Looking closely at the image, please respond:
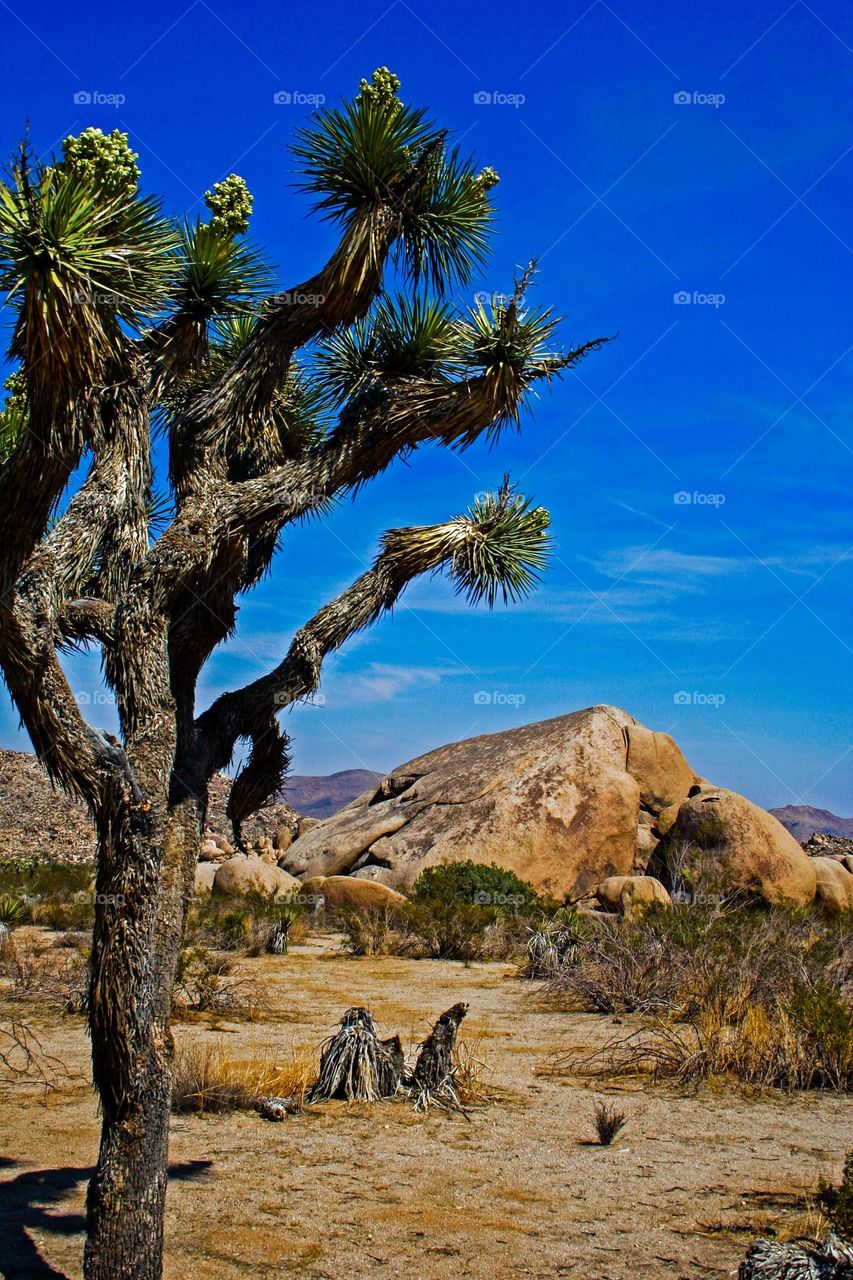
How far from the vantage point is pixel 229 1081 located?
277 inches

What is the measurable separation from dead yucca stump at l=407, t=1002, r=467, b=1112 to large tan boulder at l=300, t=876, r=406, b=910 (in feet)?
30.4

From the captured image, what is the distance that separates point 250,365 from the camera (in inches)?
231

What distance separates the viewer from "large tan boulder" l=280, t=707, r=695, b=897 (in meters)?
19.1

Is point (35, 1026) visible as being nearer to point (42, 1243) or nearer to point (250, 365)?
point (42, 1243)

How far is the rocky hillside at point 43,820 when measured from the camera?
1259 inches

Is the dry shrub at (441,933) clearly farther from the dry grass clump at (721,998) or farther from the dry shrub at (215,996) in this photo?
the dry shrub at (215,996)

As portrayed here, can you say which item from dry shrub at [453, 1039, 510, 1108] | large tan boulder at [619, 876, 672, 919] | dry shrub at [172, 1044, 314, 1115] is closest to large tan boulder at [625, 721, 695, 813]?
large tan boulder at [619, 876, 672, 919]

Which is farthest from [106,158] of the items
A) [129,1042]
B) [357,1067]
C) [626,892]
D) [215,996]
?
[626,892]

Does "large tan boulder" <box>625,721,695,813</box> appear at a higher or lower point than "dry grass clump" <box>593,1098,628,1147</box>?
higher

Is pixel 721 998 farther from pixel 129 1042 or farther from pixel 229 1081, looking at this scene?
pixel 129 1042

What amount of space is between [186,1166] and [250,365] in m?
4.25

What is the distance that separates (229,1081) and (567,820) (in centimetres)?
1294

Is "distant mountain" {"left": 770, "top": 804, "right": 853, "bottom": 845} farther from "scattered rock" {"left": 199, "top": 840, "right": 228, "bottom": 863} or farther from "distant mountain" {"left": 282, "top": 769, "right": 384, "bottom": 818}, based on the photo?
"scattered rock" {"left": 199, "top": 840, "right": 228, "bottom": 863}

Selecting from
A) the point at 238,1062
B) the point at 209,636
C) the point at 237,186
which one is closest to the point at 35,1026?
the point at 238,1062
